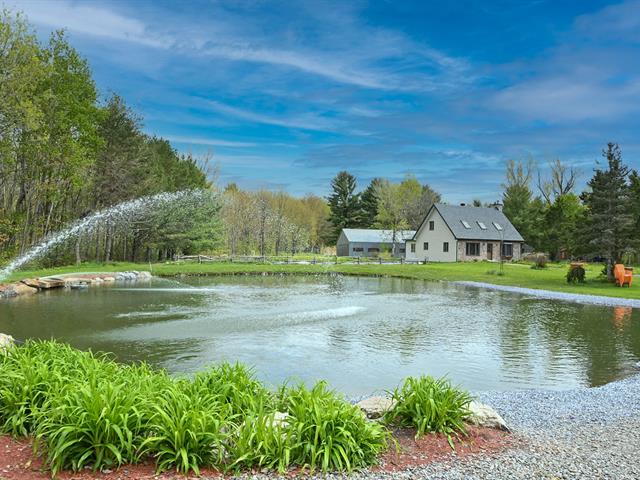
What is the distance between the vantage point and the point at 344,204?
80.1 m

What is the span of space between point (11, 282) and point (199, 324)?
1394cm

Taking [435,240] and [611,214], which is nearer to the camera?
[611,214]

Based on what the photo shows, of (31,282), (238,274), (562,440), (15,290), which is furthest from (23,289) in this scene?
(562,440)

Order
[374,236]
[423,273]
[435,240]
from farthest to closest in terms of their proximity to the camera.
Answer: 1. [374,236]
2. [435,240]
3. [423,273]

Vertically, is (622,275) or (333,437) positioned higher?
(622,275)

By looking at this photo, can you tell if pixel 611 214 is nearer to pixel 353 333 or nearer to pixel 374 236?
pixel 353 333

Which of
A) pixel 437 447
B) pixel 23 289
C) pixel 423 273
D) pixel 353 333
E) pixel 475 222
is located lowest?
pixel 353 333

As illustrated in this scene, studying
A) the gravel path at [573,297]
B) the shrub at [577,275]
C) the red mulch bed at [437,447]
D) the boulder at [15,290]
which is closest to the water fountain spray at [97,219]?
the boulder at [15,290]

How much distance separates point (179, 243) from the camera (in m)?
45.2

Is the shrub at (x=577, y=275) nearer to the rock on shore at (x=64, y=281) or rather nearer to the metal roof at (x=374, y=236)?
the rock on shore at (x=64, y=281)

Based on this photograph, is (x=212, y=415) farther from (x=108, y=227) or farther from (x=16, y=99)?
(x=108, y=227)

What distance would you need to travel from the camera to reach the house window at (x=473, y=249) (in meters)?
51.1

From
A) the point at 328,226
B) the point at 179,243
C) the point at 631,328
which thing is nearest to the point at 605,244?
the point at 631,328

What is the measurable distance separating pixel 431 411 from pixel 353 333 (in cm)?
893
